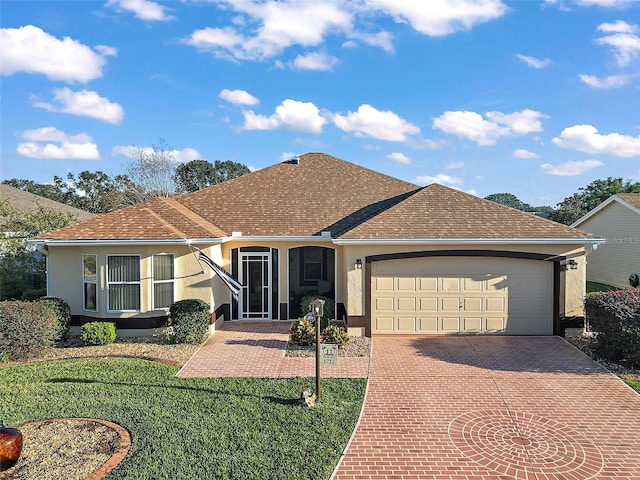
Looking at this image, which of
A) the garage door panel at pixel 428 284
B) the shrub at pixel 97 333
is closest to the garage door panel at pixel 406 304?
the garage door panel at pixel 428 284

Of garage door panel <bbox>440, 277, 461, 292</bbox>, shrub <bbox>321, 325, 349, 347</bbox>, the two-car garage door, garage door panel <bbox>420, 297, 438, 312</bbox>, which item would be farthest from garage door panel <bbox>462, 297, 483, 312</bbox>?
shrub <bbox>321, 325, 349, 347</bbox>

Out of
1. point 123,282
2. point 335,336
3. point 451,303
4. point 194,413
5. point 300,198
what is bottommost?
point 194,413

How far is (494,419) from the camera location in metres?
7.61

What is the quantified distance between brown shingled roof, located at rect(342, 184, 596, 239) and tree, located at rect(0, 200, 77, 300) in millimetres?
12920

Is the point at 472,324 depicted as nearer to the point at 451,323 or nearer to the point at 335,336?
the point at 451,323

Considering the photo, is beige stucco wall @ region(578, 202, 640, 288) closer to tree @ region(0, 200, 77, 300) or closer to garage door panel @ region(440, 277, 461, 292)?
garage door panel @ region(440, 277, 461, 292)

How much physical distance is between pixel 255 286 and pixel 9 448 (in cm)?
1026

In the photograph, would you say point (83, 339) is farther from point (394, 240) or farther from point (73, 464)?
point (394, 240)

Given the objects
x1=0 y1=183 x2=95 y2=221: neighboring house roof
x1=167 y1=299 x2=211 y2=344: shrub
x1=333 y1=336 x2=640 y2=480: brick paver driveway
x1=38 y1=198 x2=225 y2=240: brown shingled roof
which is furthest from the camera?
x1=0 y1=183 x2=95 y2=221: neighboring house roof

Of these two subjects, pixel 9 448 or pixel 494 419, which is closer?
pixel 9 448

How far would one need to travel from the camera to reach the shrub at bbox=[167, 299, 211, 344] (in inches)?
484

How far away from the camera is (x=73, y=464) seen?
603 cm

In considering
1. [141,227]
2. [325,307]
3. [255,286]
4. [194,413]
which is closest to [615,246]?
[325,307]

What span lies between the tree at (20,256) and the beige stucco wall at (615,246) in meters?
26.5
